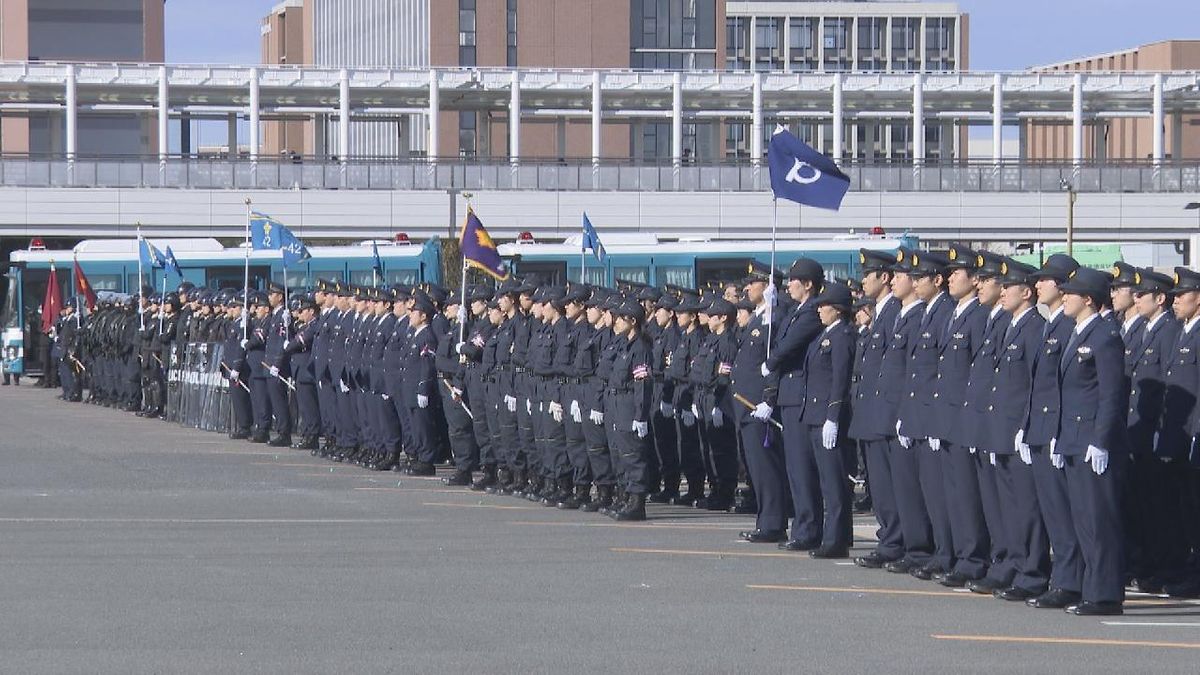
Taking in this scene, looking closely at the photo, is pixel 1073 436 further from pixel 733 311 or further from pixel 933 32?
pixel 933 32

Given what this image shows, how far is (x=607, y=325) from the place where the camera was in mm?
17172

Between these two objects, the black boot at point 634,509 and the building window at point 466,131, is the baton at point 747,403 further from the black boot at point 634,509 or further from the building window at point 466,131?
the building window at point 466,131

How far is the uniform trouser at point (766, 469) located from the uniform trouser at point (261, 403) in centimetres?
1143

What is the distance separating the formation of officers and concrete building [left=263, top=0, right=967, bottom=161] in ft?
190

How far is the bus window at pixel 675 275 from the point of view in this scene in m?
38.2

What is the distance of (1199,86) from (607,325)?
172 ft

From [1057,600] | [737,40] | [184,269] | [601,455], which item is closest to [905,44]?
A: [737,40]

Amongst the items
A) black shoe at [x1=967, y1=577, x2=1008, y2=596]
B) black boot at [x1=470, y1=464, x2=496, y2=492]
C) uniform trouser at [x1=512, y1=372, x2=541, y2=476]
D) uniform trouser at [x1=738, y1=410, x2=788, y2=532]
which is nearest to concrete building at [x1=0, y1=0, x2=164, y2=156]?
black boot at [x1=470, y1=464, x2=496, y2=492]

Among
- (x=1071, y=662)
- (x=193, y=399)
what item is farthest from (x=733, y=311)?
(x=193, y=399)

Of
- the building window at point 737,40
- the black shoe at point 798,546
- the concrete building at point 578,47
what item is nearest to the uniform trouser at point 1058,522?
the black shoe at point 798,546

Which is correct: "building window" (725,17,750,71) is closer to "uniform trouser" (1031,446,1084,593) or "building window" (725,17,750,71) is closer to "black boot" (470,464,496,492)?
"black boot" (470,464,496,492)

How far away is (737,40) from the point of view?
467ft

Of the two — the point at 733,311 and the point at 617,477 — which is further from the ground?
the point at 733,311

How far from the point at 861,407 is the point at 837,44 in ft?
426
